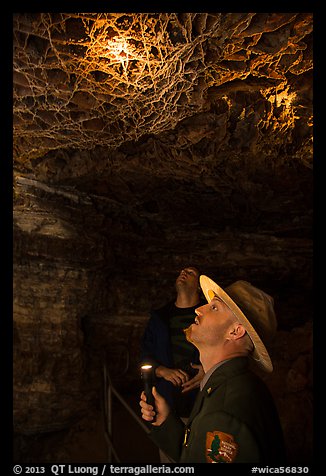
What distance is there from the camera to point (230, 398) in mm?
1426

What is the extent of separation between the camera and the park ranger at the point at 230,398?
1345 mm

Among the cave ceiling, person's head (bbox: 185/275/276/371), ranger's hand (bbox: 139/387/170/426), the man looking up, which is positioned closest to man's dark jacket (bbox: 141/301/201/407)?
the man looking up

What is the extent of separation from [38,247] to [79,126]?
4.05 ft

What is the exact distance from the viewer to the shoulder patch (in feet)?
4.35

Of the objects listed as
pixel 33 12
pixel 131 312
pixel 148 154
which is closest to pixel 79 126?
pixel 148 154

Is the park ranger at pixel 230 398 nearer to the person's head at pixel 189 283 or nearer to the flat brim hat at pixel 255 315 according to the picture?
the flat brim hat at pixel 255 315

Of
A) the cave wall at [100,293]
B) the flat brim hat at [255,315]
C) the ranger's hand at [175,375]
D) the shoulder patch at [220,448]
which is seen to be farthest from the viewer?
the cave wall at [100,293]

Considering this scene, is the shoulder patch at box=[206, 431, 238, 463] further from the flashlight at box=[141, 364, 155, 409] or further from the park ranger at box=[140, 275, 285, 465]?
the flashlight at box=[141, 364, 155, 409]

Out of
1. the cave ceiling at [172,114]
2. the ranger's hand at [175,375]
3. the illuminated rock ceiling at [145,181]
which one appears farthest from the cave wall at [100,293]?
the ranger's hand at [175,375]

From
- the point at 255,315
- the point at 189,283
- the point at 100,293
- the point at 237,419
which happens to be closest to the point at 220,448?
the point at 237,419

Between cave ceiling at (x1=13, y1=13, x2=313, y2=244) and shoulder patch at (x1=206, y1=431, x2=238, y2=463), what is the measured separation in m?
1.60

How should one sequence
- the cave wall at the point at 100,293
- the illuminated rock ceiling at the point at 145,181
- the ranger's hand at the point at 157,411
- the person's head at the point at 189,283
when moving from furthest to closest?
the cave wall at the point at 100,293 < the person's head at the point at 189,283 < the illuminated rock ceiling at the point at 145,181 < the ranger's hand at the point at 157,411

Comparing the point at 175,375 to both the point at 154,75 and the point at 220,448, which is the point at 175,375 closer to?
the point at 220,448

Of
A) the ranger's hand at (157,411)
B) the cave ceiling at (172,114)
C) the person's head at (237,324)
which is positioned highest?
the cave ceiling at (172,114)
